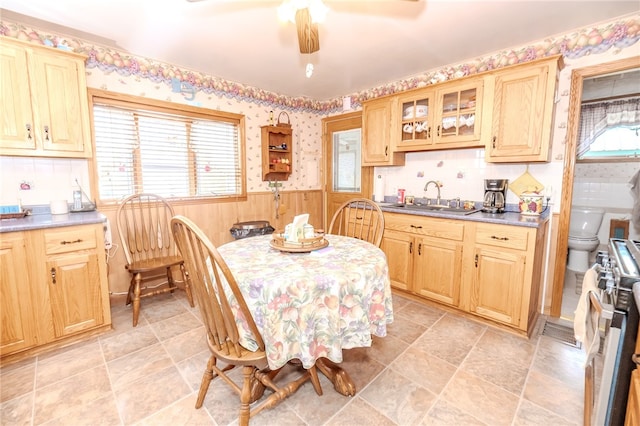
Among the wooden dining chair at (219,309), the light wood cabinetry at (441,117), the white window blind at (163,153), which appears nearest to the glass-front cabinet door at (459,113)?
the light wood cabinetry at (441,117)

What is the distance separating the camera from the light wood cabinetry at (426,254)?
2432mm

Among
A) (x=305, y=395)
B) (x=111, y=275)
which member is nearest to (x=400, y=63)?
(x=305, y=395)

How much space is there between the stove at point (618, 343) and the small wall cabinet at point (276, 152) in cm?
321

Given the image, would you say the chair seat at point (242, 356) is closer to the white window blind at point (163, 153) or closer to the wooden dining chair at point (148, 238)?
the wooden dining chair at point (148, 238)

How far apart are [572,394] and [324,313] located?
1.52 m

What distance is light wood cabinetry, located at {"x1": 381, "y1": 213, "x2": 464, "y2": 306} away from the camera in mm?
2432

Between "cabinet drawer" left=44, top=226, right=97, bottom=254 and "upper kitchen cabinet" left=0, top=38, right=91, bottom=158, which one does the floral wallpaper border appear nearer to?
"upper kitchen cabinet" left=0, top=38, right=91, bottom=158

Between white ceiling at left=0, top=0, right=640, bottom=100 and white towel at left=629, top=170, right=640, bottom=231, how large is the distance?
2568mm

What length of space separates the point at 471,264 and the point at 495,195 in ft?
2.43

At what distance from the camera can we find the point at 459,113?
2.57 m

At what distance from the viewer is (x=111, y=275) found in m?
2.61

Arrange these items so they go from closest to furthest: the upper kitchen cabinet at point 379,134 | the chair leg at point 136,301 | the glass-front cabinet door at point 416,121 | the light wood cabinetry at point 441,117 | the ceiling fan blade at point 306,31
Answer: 1. the ceiling fan blade at point 306,31
2. the chair leg at point 136,301
3. the light wood cabinetry at point 441,117
4. the glass-front cabinet door at point 416,121
5. the upper kitchen cabinet at point 379,134

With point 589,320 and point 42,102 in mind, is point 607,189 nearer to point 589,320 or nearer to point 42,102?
point 589,320

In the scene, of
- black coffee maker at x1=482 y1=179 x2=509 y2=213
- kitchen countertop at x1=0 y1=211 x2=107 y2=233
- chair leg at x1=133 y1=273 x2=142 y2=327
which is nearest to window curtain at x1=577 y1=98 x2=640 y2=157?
black coffee maker at x1=482 y1=179 x2=509 y2=213
